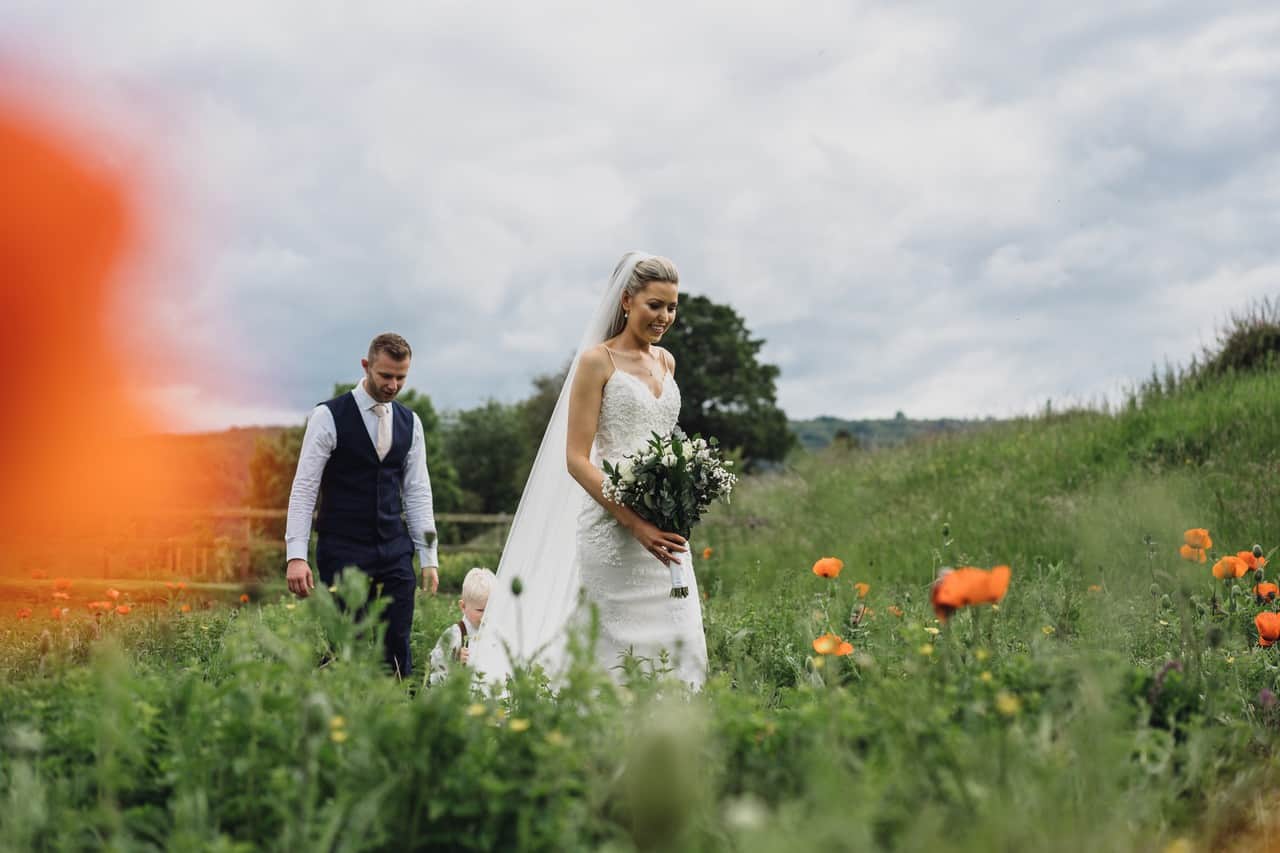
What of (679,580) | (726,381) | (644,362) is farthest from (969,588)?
(726,381)

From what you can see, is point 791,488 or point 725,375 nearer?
point 791,488

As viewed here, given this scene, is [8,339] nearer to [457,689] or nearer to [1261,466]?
[457,689]

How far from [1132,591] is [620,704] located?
4.52m

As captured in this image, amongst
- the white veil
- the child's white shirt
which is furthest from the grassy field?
the white veil

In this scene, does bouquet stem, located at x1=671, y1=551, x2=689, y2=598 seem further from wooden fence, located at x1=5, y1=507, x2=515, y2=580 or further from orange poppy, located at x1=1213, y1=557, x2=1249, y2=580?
wooden fence, located at x1=5, y1=507, x2=515, y2=580

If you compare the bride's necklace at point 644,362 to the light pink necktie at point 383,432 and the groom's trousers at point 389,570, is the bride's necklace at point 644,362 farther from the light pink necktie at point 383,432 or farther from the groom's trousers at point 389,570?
the groom's trousers at point 389,570

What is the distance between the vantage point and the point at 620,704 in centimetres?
256

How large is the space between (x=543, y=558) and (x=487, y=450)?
4276cm

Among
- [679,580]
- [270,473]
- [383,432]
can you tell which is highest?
[270,473]

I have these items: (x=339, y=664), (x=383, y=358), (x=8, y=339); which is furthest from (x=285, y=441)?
(x=339, y=664)

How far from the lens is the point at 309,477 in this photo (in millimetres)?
5215

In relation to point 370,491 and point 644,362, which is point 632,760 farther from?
point 370,491

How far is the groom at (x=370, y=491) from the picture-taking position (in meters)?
5.12

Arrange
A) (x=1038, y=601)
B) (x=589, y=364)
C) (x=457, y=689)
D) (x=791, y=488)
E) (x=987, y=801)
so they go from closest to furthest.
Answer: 1. (x=987, y=801)
2. (x=457, y=689)
3. (x=589, y=364)
4. (x=1038, y=601)
5. (x=791, y=488)
